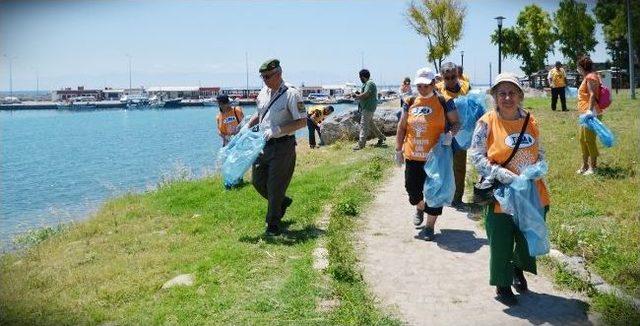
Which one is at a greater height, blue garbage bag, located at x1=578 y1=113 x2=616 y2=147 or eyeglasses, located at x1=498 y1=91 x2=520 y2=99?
eyeglasses, located at x1=498 y1=91 x2=520 y2=99

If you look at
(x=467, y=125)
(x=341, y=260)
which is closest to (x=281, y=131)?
(x=341, y=260)

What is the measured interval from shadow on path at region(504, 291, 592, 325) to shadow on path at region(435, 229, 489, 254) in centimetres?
140

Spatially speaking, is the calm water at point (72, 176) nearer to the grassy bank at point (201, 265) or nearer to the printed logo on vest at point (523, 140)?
the grassy bank at point (201, 265)

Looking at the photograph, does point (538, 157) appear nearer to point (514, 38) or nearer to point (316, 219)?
point (316, 219)

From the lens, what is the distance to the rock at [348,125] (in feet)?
59.3

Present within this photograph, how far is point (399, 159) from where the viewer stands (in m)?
7.05

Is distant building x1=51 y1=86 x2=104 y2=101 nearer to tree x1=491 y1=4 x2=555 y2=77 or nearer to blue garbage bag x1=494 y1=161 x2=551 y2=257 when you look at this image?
tree x1=491 y1=4 x2=555 y2=77

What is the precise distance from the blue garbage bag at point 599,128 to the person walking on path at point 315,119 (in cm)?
1009

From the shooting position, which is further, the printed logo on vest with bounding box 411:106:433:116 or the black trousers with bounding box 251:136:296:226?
the black trousers with bounding box 251:136:296:226

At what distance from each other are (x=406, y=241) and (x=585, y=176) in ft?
13.4

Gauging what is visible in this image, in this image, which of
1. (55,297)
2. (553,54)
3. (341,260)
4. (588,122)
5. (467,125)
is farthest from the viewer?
(553,54)

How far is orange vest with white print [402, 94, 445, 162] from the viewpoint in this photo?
267 inches

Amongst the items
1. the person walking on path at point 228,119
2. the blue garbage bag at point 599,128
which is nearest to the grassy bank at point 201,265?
the person walking on path at point 228,119

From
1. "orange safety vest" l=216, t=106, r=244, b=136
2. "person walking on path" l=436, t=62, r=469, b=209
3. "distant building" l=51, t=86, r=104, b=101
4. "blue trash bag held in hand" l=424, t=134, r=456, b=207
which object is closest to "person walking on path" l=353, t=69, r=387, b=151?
"orange safety vest" l=216, t=106, r=244, b=136
